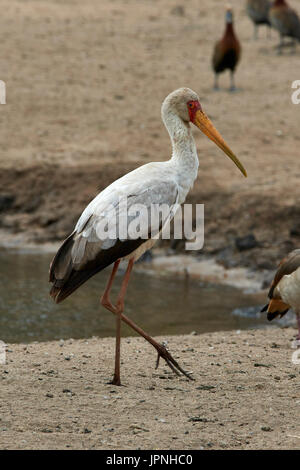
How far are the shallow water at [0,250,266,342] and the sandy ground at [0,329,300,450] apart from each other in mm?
1378

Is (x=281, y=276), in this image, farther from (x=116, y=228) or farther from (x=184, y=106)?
(x=116, y=228)

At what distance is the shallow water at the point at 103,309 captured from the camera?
7871 mm

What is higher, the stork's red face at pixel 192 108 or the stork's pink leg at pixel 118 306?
the stork's red face at pixel 192 108

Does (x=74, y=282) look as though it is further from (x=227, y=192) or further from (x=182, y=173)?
(x=227, y=192)

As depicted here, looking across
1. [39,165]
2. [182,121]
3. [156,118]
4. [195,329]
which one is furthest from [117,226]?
[156,118]

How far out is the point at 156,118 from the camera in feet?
40.8

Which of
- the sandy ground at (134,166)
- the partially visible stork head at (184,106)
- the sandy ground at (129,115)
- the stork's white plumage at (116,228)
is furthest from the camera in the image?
the sandy ground at (129,115)

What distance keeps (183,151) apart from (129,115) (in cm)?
702

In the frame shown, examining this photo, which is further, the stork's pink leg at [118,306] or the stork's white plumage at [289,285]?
the stork's white plumage at [289,285]

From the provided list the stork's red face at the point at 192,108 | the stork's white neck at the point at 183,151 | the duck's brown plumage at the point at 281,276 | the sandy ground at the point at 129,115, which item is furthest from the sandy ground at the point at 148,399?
the sandy ground at the point at 129,115

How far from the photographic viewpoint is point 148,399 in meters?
4.99

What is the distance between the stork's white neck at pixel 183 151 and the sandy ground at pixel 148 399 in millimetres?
1142

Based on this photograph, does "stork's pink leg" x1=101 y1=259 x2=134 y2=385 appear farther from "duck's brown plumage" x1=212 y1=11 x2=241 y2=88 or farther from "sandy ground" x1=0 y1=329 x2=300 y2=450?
"duck's brown plumage" x1=212 y1=11 x2=241 y2=88

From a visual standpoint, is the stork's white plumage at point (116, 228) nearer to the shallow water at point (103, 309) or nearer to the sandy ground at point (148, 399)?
the sandy ground at point (148, 399)
